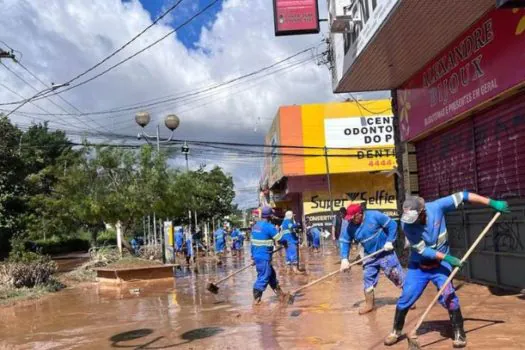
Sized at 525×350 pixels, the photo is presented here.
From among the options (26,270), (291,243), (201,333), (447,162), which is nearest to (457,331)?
(201,333)

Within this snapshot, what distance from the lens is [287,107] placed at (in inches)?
1351

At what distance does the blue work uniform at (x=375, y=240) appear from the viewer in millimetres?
8250

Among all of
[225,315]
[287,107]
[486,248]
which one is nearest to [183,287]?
[225,315]

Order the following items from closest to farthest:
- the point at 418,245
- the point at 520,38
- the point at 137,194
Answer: the point at 418,245
the point at 520,38
the point at 137,194

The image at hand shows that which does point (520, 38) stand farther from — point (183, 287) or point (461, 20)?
point (183, 287)

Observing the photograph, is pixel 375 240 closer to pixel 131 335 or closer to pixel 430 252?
pixel 430 252

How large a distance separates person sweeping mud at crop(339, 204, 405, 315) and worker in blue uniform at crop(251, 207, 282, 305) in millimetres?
1780

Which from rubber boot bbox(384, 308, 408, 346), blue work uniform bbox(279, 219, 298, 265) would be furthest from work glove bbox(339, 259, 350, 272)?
blue work uniform bbox(279, 219, 298, 265)

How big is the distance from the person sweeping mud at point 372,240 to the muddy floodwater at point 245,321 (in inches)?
18.9

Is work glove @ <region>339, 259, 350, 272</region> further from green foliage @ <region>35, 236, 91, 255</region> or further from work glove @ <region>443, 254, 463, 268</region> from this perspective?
green foliage @ <region>35, 236, 91, 255</region>

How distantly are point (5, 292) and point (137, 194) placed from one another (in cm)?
514

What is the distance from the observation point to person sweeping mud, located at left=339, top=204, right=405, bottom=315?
27.0 ft

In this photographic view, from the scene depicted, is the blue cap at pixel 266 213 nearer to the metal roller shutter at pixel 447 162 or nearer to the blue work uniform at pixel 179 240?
the metal roller shutter at pixel 447 162

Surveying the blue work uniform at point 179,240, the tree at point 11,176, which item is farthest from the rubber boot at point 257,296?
the blue work uniform at point 179,240
